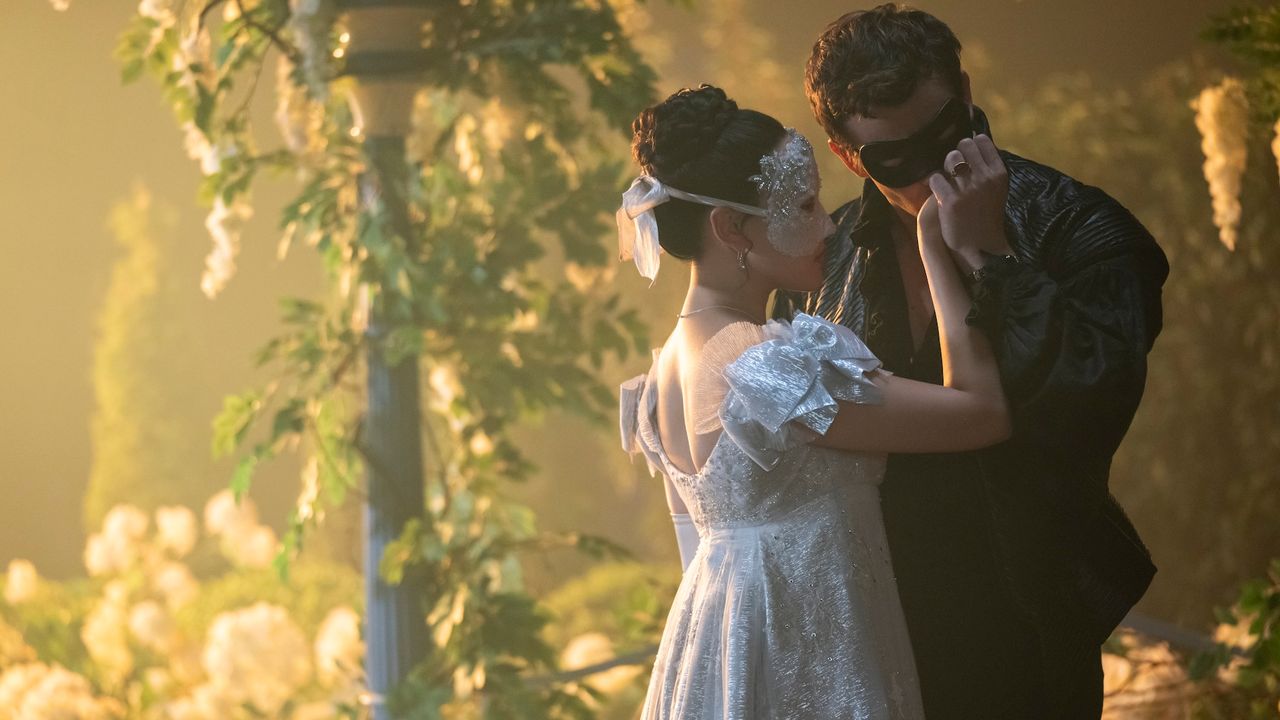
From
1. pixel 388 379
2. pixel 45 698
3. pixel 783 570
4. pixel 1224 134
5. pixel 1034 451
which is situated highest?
pixel 1224 134

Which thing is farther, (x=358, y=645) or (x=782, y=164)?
(x=358, y=645)

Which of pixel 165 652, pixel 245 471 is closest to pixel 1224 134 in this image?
pixel 245 471

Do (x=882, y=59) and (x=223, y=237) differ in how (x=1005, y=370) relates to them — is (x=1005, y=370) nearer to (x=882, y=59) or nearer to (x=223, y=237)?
(x=882, y=59)

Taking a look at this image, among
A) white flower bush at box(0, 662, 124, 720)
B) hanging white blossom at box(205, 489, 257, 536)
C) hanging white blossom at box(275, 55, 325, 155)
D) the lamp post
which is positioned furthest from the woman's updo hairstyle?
hanging white blossom at box(205, 489, 257, 536)

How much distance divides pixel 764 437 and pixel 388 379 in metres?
1.58

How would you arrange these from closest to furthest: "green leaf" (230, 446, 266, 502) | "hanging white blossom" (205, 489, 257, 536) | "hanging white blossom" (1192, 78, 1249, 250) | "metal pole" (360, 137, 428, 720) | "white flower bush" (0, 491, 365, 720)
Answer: "hanging white blossom" (1192, 78, 1249, 250)
"green leaf" (230, 446, 266, 502)
"metal pole" (360, 137, 428, 720)
"white flower bush" (0, 491, 365, 720)
"hanging white blossom" (205, 489, 257, 536)

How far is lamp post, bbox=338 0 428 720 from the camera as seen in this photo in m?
2.73

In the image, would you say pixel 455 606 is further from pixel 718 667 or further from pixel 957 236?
pixel 957 236

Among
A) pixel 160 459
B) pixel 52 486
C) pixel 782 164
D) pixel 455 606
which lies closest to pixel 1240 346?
pixel 455 606

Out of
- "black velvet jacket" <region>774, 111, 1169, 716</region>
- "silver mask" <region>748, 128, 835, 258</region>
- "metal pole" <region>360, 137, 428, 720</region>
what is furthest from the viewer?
"metal pole" <region>360, 137, 428, 720</region>

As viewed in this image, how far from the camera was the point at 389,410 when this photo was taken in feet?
9.28

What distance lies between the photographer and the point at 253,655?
13.0 feet

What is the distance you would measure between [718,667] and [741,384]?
356mm

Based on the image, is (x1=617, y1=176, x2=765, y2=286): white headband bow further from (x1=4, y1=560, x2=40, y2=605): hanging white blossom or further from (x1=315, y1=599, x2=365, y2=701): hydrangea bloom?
(x1=4, y1=560, x2=40, y2=605): hanging white blossom
